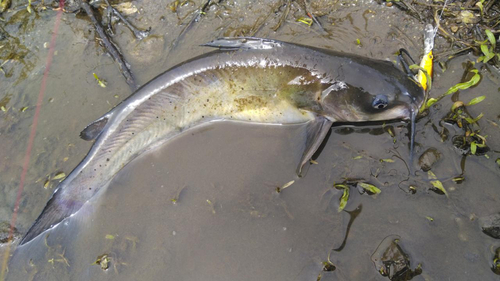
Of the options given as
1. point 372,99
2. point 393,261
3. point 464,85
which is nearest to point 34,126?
point 372,99

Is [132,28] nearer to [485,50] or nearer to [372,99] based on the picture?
[372,99]

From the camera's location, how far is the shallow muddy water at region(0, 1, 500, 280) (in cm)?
287

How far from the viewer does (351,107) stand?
317 cm

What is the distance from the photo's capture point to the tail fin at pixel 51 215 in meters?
3.24

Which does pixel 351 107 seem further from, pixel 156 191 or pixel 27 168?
pixel 27 168

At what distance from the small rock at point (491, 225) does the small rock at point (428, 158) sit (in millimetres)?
571

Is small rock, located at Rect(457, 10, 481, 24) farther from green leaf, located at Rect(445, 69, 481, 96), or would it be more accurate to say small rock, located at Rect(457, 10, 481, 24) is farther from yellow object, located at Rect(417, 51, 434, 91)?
green leaf, located at Rect(445, 69, 481, 96)

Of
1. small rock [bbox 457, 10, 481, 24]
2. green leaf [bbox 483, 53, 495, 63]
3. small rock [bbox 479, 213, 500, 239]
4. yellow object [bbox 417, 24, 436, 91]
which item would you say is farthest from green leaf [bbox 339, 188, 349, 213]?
small rock [bbox 457, 10, 481, 24]

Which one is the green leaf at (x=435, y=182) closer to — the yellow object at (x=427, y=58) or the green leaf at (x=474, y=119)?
the green leaf at (x=474, y=119)

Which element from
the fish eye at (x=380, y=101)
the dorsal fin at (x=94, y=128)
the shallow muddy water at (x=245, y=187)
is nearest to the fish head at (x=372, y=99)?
the fish eye at (x=380, y=101)

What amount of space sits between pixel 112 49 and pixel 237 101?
5.81ft

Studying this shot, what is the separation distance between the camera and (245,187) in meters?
3.34

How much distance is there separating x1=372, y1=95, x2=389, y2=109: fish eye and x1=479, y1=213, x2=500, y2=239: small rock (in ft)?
3.99

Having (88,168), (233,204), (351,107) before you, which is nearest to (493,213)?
(351,107)
